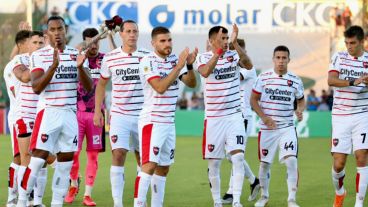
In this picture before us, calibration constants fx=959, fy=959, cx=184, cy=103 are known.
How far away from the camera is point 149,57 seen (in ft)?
37.8

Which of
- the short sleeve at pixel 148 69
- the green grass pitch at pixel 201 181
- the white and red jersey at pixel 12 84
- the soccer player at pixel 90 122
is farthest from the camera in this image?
the green grass pitch at pixel 201 181

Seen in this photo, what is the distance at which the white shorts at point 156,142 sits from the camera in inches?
451

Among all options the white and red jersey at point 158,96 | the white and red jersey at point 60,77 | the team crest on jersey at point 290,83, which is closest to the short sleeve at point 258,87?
the team crest on jersey at point 290,83

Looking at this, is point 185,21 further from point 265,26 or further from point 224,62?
point 224,62

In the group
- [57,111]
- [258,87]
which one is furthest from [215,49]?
[57,111]

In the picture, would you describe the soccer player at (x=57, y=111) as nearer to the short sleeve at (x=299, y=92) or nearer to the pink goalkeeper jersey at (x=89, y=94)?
the pink goalkeeper jersey at (x=89, y=94)

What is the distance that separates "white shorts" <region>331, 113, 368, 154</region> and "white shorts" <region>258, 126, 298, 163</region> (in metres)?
0.66

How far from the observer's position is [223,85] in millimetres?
12797

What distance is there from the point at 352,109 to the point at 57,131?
12.9 ft

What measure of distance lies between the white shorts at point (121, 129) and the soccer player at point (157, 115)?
702 millimetres

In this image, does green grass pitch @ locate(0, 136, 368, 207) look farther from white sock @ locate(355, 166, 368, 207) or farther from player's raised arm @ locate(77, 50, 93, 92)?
player's raised arm @ locate(77, 50, 93, 92)

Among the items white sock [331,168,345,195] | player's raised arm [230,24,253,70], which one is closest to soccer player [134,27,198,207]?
player's raised arm [230,24,253,70]

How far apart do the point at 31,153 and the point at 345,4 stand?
77.4 ft

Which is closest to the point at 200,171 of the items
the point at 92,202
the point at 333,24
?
the point at 92,202
